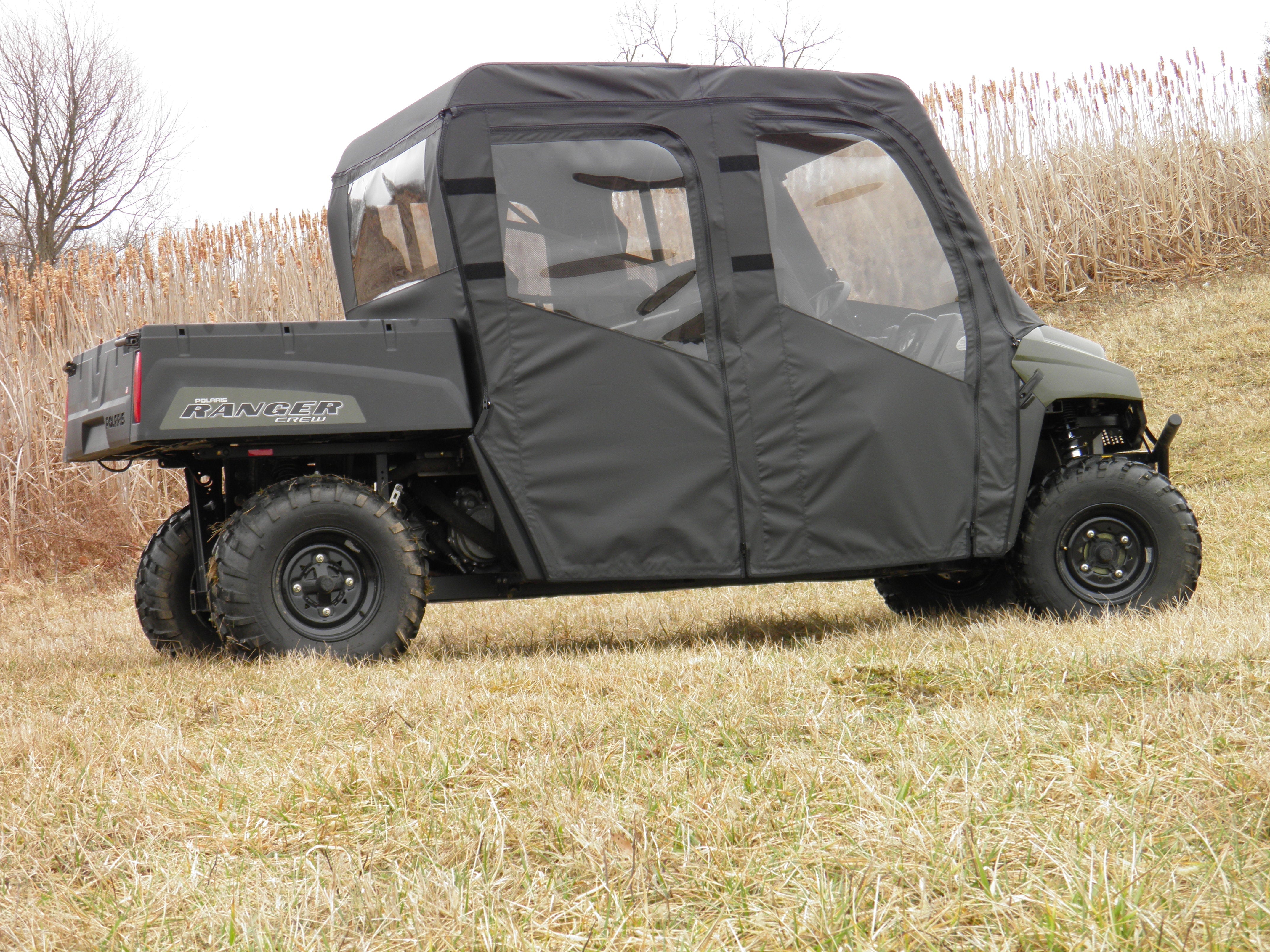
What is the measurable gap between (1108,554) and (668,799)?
3350mm

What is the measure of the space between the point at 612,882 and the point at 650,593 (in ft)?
18.6

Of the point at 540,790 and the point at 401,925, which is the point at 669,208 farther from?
the point at 401,925

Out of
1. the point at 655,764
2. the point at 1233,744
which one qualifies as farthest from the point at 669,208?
the point at 1233,744

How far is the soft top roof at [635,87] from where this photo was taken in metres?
4.47

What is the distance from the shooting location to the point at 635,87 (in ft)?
15.0

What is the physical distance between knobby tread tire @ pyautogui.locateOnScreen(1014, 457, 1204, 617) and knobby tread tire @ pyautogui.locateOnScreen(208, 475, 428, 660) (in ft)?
8.34

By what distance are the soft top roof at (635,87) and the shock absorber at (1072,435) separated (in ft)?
4.92

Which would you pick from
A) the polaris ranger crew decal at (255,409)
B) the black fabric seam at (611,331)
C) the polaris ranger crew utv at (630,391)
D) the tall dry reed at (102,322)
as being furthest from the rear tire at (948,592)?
the tall dry reed at (102,322)

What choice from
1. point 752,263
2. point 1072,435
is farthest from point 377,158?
point 1072,435

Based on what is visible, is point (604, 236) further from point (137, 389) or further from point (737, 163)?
point (137, 389)

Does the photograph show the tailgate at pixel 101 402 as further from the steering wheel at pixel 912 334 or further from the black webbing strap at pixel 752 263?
the steering wheel at pixel 912 334

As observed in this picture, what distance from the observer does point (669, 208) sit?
4.59 metres

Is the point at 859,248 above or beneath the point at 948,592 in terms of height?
above

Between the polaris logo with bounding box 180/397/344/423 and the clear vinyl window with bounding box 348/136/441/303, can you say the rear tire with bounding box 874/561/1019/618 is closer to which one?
the clear vinyl window with bounding box 348/136/441/303
